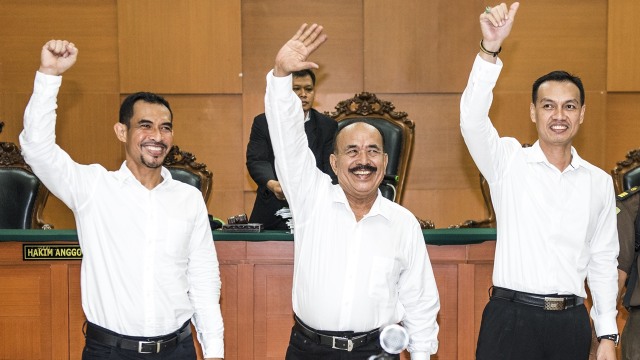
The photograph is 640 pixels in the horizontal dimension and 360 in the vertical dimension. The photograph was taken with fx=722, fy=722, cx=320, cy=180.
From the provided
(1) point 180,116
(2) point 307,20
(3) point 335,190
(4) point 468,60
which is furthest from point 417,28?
(3) point 335,190

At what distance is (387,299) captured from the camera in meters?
2.07

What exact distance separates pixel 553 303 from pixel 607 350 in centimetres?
27

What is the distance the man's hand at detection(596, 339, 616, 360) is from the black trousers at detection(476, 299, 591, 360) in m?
0.10

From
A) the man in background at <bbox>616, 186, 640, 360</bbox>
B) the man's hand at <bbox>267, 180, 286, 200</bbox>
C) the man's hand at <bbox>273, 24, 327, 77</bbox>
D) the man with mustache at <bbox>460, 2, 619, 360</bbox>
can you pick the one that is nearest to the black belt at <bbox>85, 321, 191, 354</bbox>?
the man's hand at <bbox>273, 24, 327, 77</bbox>

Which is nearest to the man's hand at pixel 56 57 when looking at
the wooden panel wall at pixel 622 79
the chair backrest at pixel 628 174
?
A: the chair backrest at pixel 628 174

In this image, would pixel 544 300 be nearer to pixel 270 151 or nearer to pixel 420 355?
pixel 420 355

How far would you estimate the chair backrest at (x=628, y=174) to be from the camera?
11.8ft

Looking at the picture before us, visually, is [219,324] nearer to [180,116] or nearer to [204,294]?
[204,294]

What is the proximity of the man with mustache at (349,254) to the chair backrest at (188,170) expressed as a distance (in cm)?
157

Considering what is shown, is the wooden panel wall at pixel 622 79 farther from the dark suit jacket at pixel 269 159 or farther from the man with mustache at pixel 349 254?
the man with mustache at pixel 349 254

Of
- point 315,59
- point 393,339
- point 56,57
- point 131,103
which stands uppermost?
point 315,59

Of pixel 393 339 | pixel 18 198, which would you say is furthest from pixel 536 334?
pixel 18 198

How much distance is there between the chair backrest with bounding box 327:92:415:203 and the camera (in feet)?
12.6

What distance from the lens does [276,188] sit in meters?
3.09
